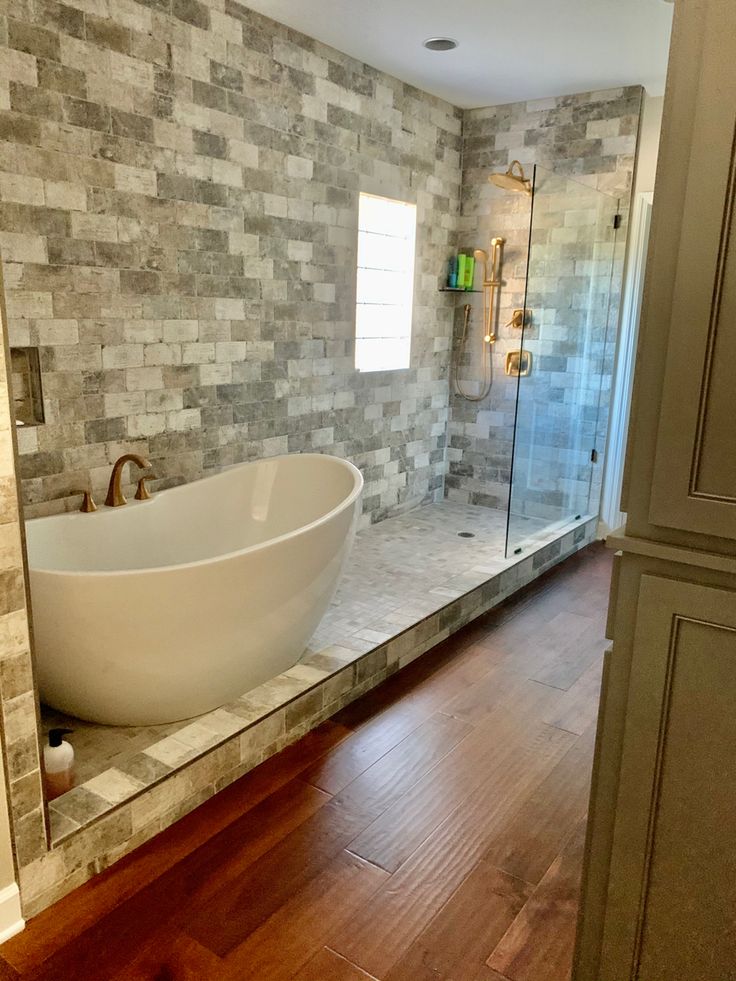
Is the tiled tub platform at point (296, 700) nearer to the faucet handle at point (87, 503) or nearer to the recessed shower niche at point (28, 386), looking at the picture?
the faucet handle at point (87, 503)

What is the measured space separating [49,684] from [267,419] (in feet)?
6.17

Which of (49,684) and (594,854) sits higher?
(594,854)

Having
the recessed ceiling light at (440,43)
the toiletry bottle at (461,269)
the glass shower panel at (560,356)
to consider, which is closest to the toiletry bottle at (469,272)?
the toiletry bottle at (461,269)

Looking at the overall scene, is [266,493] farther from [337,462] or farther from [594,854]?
[594,854]

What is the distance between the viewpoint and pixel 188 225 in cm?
331

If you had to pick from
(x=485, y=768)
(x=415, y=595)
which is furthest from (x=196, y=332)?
(x=485, y=768)

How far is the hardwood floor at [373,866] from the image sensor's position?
1810mm

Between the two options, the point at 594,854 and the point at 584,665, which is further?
the point at 584,665

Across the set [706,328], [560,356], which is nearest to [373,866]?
[706,328]

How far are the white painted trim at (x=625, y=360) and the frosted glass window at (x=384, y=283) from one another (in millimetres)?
1354

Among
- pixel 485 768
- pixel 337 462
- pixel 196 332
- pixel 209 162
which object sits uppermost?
pixel 209 162

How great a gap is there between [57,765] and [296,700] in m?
0.83

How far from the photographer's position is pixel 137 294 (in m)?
3.14

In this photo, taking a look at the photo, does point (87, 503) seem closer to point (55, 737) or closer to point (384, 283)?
point (55, 737)
